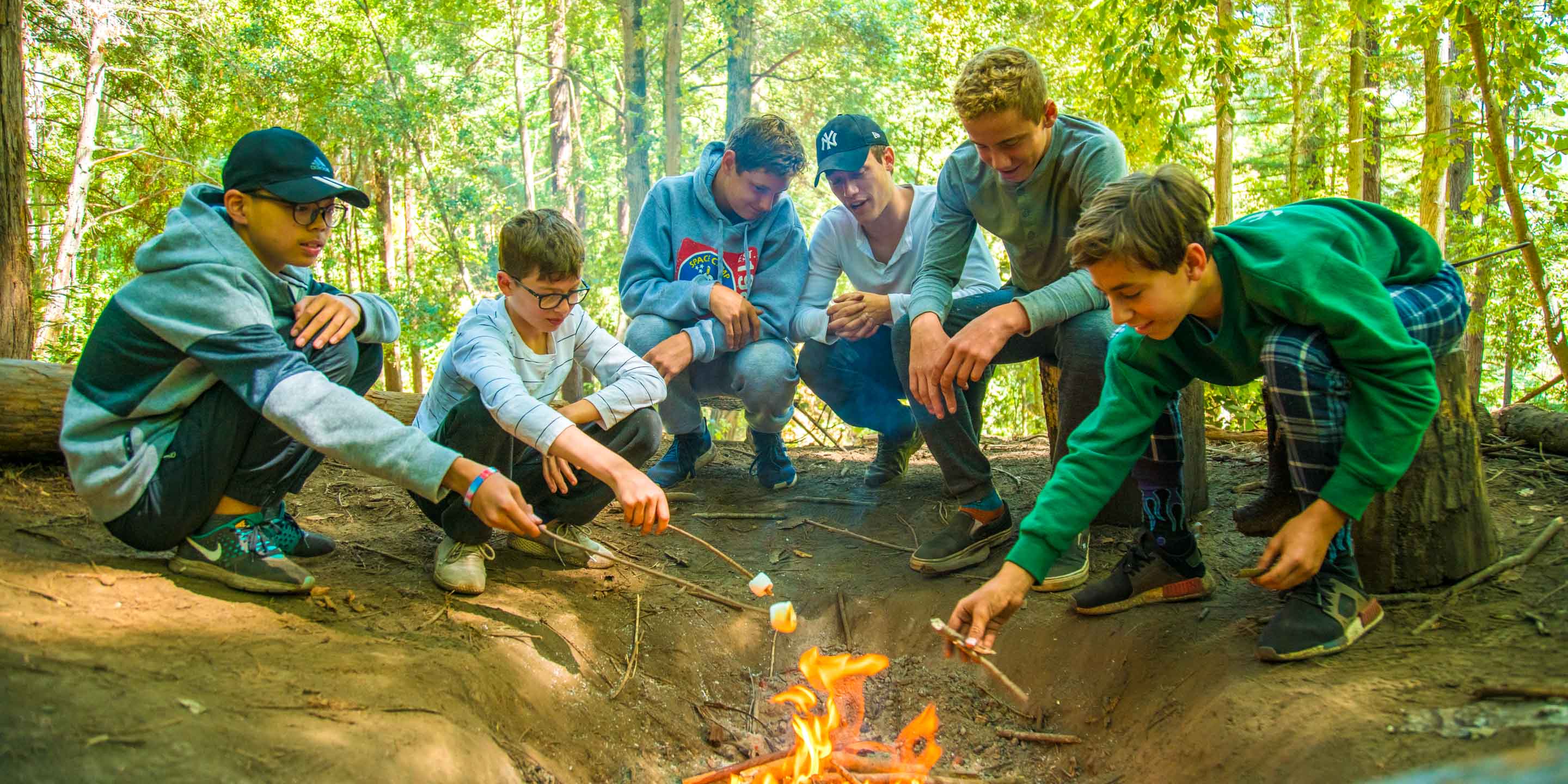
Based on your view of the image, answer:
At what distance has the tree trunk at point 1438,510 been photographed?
2541 millimetres

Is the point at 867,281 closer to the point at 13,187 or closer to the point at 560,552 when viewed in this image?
the point at 560,552

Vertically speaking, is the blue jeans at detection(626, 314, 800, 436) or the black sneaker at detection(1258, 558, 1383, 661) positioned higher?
the blue jeans at detection(626, 314, 800, 436)

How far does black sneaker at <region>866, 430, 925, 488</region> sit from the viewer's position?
180 inches

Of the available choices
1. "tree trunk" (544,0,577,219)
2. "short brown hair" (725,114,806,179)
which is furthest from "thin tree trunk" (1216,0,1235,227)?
"tree trunk" (544,0,577,219)

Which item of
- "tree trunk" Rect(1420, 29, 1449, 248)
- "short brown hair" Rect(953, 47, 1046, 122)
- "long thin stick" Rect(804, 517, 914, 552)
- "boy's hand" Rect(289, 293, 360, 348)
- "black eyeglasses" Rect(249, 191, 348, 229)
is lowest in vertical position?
"long thin stick" Rect(804, 517, 914, 552)

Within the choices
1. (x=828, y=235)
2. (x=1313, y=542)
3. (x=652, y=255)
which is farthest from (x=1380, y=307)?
(x=652, y=255)

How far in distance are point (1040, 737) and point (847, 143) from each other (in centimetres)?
265

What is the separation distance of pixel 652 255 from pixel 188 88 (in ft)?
30.6

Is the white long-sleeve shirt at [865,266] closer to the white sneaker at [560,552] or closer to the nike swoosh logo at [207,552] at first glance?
the white sneaker at [560,552]

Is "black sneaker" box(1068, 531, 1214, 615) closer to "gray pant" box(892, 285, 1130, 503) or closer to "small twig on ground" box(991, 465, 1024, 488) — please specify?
"gray pant" box(892, 285, 1130, 503)

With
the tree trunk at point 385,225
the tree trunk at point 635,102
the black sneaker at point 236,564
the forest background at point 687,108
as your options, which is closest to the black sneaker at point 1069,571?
the black sneaker at point 236,564

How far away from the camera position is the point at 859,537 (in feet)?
13.0

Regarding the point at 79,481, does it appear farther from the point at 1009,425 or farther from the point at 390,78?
the point at 390,78

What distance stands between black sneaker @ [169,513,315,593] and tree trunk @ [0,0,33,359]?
8.34 feet
